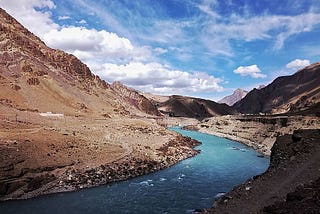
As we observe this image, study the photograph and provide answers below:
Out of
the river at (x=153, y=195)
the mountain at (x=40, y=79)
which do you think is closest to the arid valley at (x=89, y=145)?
the mountain at (x=40, y=79)

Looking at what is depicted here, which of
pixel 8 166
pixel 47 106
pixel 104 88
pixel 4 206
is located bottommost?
pixel 4 206

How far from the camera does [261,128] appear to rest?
108 meters

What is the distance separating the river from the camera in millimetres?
35094

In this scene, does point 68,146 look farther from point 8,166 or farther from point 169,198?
point 169,198

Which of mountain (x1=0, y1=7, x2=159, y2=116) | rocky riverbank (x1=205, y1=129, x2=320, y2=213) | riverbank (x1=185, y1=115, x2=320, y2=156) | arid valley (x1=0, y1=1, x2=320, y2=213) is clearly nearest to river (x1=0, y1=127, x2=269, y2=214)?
arid valley (x1=0, y1=1, x2=320, y2=213)

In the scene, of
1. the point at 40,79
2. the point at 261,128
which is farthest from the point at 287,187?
the point at 40,79

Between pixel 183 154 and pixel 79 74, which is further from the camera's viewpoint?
pixel 79 74

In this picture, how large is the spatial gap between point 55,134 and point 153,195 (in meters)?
28.3

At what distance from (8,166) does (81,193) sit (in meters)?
10.0

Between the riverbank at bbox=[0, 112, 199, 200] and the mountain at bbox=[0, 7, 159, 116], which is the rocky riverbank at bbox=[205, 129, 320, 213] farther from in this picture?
the mountain at bbox=[0, 7, 159, 116]

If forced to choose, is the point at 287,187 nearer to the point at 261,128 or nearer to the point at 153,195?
the point at 153,195

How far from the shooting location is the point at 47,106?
105m

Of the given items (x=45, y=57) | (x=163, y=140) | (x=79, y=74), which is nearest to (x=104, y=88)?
(x=79, y=74)

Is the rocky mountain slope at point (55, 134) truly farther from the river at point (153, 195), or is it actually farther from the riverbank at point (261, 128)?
the riverbank at point (261, 128)
